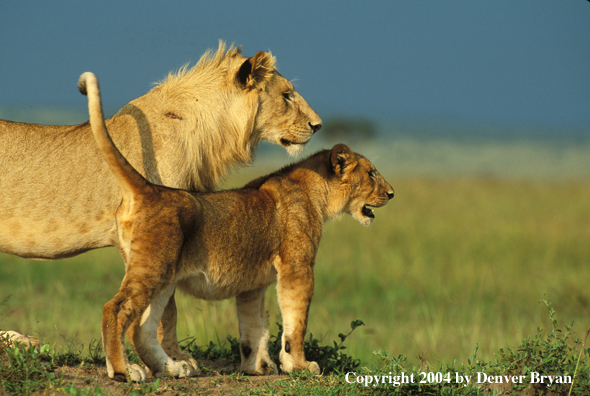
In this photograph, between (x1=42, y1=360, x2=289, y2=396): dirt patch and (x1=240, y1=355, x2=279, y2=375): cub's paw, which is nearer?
(x1=42, y1=360, x2=289, y2=396): dirt patch

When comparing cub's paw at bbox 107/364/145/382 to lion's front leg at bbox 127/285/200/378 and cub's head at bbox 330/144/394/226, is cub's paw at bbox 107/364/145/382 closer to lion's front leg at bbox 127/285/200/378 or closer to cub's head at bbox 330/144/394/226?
lion's front leg at bbox 127/285/200/378

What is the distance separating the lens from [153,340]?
458cm

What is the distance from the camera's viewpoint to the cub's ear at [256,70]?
5598mm

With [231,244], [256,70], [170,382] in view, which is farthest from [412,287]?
[170,382]

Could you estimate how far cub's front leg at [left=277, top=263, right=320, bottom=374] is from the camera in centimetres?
491

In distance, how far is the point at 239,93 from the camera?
18.6 ft

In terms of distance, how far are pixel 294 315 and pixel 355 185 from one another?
118 cm

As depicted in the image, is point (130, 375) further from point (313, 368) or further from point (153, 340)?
point (313, 368)

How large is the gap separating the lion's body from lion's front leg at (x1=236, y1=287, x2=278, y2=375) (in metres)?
0.92

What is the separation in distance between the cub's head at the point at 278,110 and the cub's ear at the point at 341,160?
44 cm

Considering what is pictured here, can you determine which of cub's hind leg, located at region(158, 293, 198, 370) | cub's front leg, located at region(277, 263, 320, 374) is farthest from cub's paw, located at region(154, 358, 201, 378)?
cub's front leg, located at region(277, 263, 320, 374)

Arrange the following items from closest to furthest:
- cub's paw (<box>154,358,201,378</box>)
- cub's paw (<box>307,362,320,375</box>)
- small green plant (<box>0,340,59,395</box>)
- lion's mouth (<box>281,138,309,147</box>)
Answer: small green plant (<box>0,340,59,395</box>)
cub's paw (<box>154,358,201,378</box>)
cub's paw (<box>307,362,320,375</box>)
lion's mouth (<box>281,138,309,147</box>)

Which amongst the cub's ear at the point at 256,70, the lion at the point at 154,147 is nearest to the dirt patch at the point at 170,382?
the lion at the point at 154,147

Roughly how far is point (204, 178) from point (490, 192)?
2280 cm
